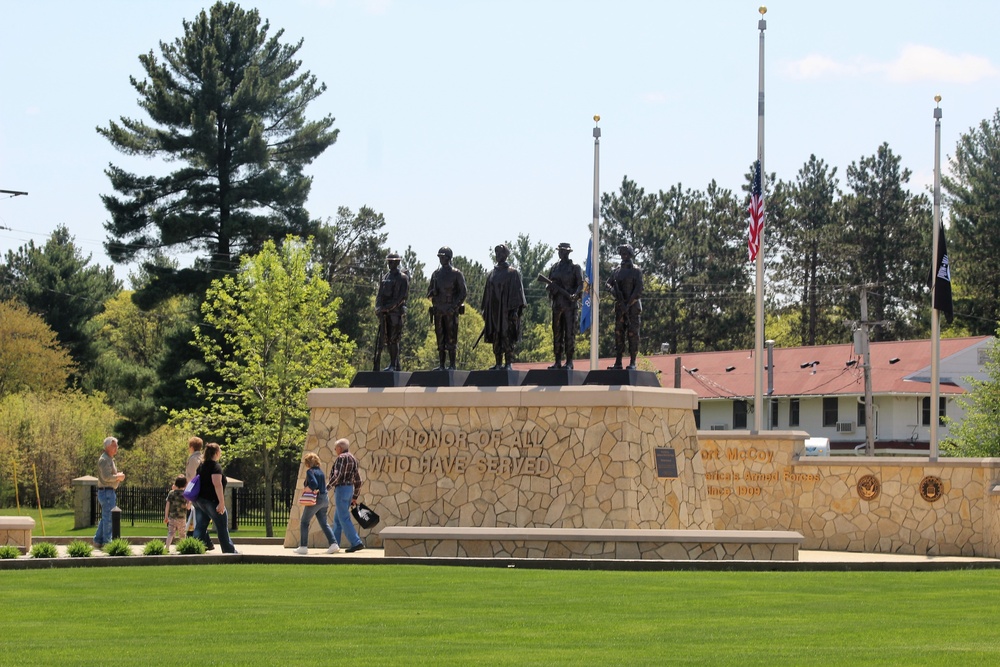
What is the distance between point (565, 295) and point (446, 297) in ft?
6.55

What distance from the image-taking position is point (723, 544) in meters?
20.1

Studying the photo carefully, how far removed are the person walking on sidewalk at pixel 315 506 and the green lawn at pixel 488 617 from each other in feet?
9.05

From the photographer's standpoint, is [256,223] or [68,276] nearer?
[256,223]

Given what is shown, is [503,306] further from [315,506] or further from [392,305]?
[315,506]

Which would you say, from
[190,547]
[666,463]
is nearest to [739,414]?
[666,463]

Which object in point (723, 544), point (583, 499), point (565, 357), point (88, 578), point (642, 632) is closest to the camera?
point (642, 632)

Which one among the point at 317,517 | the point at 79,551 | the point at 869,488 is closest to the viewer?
Result: the point at 79,551

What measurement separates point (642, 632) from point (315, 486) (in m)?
9.62

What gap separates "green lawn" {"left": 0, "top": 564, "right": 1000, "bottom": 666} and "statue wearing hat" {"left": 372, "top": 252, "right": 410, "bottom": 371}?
780 centimetres

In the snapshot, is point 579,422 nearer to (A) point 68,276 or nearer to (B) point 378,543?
(B) point 378,543

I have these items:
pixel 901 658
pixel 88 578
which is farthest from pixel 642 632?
pixel 88 578

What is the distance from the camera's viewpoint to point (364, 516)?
2211 cm

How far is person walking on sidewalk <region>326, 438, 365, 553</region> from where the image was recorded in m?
21.0

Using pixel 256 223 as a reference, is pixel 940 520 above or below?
below
